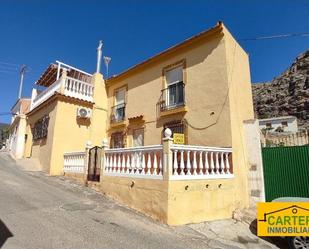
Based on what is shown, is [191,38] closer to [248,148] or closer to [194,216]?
[248,148]

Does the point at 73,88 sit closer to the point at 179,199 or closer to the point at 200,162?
the point at 200,162

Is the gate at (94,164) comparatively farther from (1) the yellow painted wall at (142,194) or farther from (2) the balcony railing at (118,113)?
(2) the balcony railing at (118,113)

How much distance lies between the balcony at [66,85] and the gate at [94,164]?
442cm

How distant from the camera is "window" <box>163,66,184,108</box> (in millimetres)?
10277

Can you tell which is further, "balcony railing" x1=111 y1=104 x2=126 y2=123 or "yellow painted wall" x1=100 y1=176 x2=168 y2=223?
"balcony railing" x1=111 y1=104 x2=126 y2=123

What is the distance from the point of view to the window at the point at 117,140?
1259 centimetres

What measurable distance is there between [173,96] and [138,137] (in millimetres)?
2771

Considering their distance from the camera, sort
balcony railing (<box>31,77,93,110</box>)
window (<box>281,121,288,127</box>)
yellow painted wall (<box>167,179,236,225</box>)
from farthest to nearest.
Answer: window (<box>281,121,288,127</box>) < balcony railing (<box>31,77,93,110</box>) < yellow painted wall (<box>167,179,236,225</box>)

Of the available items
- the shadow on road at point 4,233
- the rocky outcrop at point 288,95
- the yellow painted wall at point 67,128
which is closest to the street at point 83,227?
the shadow on road at point 4,233

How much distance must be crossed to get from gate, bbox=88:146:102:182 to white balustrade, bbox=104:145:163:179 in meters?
1.04

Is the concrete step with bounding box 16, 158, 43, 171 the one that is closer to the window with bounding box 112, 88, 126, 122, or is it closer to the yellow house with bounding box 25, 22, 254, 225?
the yellow house with bounding box 25, 22, 254, 225

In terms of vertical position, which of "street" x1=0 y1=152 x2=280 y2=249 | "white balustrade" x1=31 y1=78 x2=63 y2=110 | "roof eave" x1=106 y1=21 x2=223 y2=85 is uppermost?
"roof eave" x1=106 y1=21 x2=223 y2=85

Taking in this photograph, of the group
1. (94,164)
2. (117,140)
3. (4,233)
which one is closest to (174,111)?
(94,164)

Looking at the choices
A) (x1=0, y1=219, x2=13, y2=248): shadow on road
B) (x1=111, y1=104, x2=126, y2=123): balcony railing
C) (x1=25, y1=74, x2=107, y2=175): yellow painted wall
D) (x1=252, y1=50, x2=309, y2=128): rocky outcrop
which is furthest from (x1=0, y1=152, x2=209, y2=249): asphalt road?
(x1=252, y1=50, x2=309, y2=128): rocky outcrop
